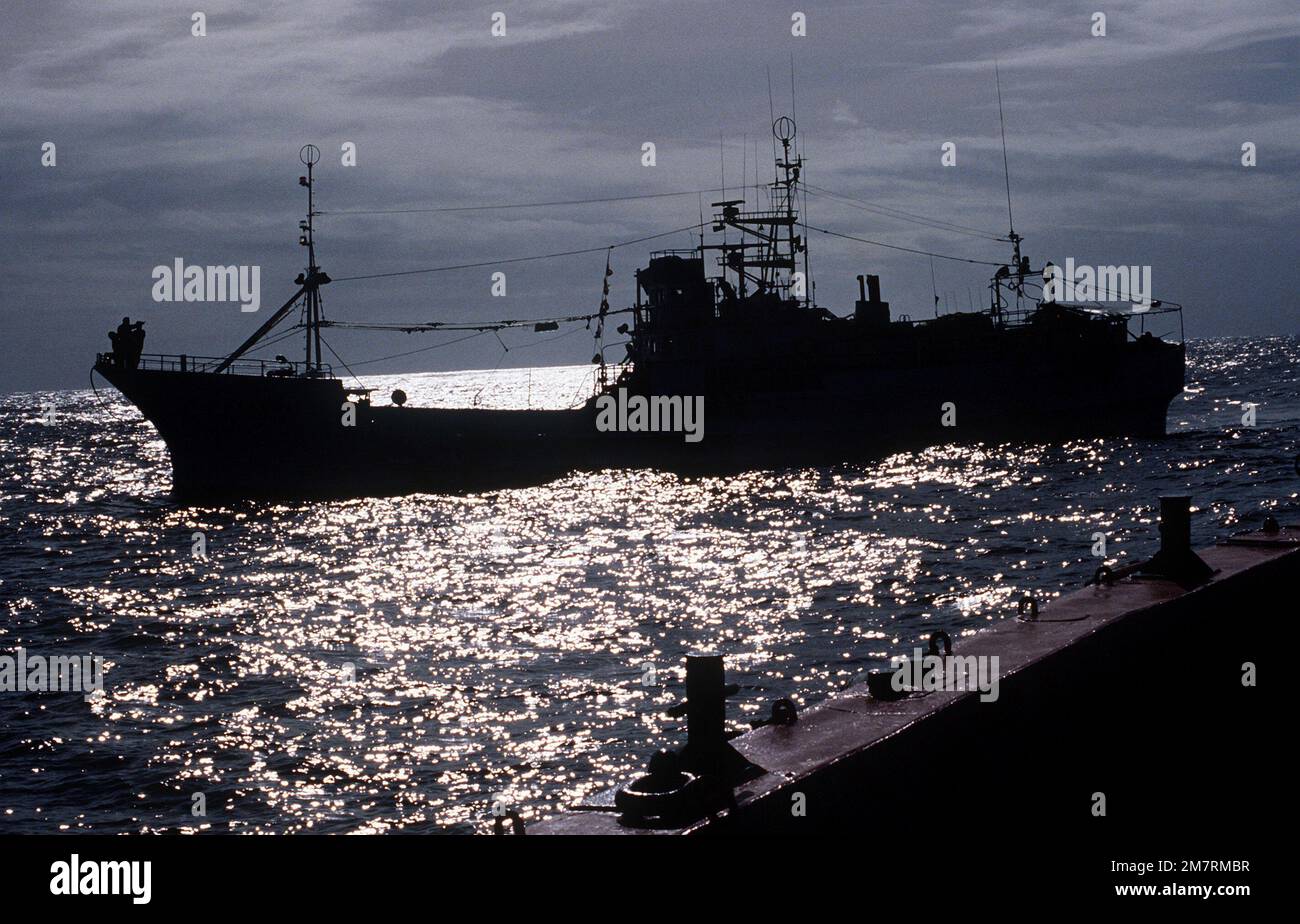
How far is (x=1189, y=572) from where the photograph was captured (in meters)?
11.9

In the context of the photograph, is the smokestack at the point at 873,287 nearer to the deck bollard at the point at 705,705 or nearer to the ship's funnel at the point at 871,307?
the ship's funnel at the point at 871,307

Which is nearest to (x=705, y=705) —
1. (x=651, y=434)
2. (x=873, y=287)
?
(x=651, y=434)

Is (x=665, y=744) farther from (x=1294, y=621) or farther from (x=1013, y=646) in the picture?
(x=1294, y=621)

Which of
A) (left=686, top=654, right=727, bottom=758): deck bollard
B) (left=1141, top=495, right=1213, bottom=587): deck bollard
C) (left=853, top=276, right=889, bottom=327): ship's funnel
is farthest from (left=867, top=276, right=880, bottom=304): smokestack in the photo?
(left=686, top=654, right=727, bottom=758): deck bollard

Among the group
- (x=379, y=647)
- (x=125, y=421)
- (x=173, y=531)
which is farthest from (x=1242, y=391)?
(x=125, y=421)

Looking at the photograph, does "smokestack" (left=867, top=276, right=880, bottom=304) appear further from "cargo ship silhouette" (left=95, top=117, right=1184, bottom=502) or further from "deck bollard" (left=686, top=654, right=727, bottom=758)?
"deck bollard" (left=686, top=654, right=727, bottom=758)

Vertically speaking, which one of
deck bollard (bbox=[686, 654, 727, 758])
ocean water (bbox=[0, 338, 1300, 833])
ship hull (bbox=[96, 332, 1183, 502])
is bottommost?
ocean water (bbox=[0, 338, 1300, 833])

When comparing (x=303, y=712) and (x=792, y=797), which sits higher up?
(x=792, y=797)

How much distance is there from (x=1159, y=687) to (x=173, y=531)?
35.9 metres

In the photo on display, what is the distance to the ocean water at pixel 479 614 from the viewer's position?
13289 mm

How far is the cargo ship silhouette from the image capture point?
161 ft

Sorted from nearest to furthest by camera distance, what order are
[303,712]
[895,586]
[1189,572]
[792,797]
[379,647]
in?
[792,797], [1189,572], [303,712], [379,647], [895,586]

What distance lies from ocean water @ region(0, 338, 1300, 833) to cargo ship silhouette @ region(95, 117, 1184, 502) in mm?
3357
